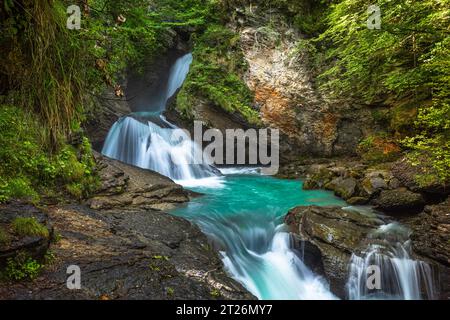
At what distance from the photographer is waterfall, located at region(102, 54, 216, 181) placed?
12859 mm

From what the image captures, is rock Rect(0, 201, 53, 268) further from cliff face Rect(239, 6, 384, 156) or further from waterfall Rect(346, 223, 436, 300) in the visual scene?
cliff face Rect(239, 6, 384, 156)

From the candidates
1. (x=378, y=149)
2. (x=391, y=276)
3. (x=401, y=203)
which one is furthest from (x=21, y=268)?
(x=378, y=149)

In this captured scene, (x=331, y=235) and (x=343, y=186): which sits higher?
(x=343, y=186)

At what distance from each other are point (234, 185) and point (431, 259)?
7.14 meters

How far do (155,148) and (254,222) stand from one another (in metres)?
6.54

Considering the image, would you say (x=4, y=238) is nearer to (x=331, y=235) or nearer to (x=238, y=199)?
(x=331, y=235)

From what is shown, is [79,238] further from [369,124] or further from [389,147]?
[369,124]

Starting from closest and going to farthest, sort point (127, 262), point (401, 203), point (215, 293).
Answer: point (215, 293) → point (127, 262) → point (401, 203)

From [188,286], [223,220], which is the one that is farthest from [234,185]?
[188,286]

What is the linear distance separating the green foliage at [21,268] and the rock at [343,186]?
8103 mm

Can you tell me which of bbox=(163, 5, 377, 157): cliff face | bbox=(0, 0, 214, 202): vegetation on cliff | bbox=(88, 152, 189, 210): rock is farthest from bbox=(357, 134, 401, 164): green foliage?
bbox=(0, 0, 214, 202): vegetation on cliff

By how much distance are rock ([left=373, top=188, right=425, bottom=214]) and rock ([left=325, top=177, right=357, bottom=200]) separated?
1.14m

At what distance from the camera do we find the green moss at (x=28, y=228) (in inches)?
153

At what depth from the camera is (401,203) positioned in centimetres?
802
